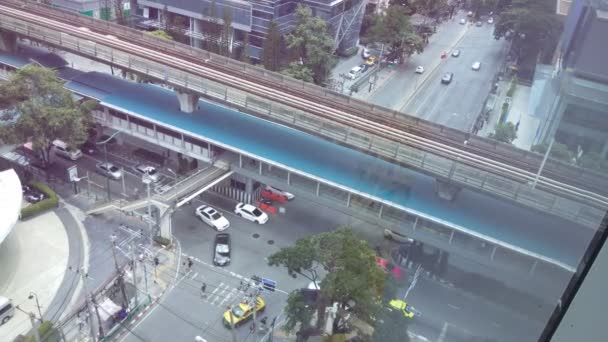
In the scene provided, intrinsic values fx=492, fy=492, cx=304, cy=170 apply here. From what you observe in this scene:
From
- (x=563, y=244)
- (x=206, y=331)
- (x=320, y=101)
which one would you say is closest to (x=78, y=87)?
(x=320, y=101)

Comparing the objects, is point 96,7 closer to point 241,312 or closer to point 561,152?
point 241,312

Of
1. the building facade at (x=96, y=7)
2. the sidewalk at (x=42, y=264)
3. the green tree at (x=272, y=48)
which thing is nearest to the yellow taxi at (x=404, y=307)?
the sidewalk at (x=42, y=264)

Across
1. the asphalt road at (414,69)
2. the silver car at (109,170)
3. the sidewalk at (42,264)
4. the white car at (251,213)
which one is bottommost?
the sidewalk at (42,264)

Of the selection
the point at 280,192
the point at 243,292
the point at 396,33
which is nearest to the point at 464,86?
the point at 280,192

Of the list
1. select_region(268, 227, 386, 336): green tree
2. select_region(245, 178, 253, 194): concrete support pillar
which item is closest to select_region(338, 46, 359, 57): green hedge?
select_region(245, 178, 253, 194): concrete support pillar

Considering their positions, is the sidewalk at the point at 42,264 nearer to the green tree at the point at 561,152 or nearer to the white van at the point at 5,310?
the white van at the point at 5,310

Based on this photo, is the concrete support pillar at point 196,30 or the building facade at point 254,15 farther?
the concrete support pillar at point 196,30
